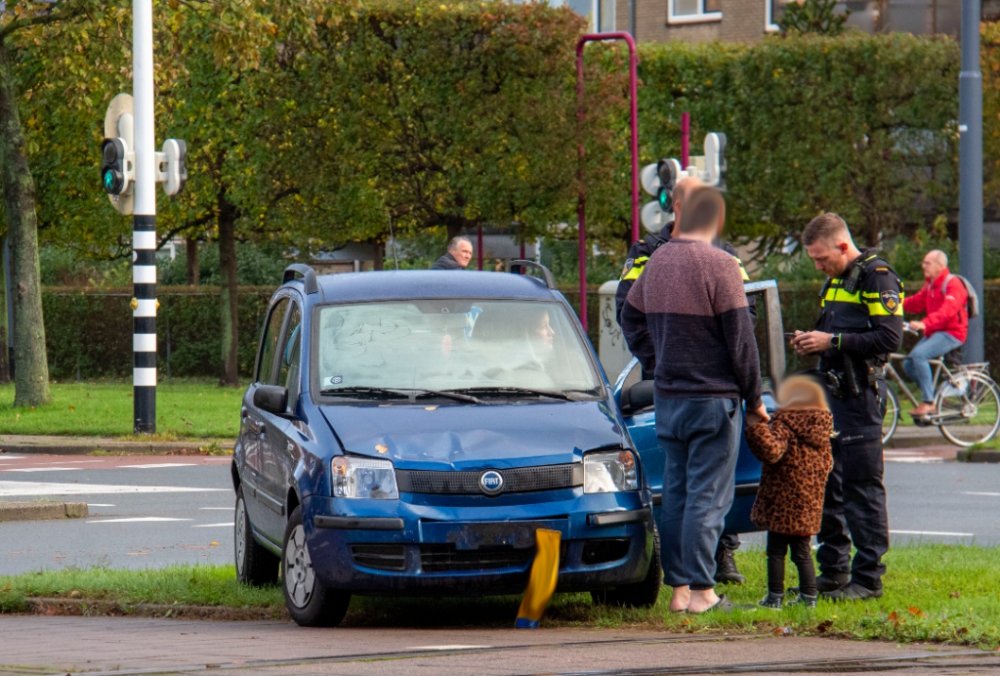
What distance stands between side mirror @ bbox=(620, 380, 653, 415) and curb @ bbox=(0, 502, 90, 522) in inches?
227

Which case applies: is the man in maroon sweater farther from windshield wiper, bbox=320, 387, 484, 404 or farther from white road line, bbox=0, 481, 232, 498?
white road line, bbox=0, 481, 232, 498

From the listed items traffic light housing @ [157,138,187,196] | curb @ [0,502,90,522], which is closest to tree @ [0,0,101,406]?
traffic light housing @ [157,138,187,196]

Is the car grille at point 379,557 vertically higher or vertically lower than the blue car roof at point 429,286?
lower

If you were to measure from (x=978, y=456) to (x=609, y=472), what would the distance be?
1030cm

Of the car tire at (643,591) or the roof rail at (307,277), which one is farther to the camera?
the roof rail at (307,277)

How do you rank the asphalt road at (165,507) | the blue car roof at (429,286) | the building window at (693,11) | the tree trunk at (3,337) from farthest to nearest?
the building window at (693,11) → the tree trunk at (3,337) → the asphalt road at (165,507) → the blue car roof at (429,286)

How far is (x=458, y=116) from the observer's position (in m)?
25.2

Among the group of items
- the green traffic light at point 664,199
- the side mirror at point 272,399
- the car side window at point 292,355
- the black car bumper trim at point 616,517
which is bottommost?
the black car bumper trim at point 616,517

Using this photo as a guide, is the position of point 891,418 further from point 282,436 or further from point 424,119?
point 282,436

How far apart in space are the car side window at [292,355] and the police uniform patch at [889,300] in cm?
269

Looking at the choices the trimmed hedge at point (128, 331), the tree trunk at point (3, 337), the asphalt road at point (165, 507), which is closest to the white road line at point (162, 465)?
the asphalt road at point (165, 507)

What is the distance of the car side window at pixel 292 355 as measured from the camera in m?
7.63

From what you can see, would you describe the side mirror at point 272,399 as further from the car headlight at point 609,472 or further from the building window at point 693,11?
the building window at point 693,11

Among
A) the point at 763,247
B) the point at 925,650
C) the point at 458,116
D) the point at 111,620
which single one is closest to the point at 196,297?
the point at 458,116
